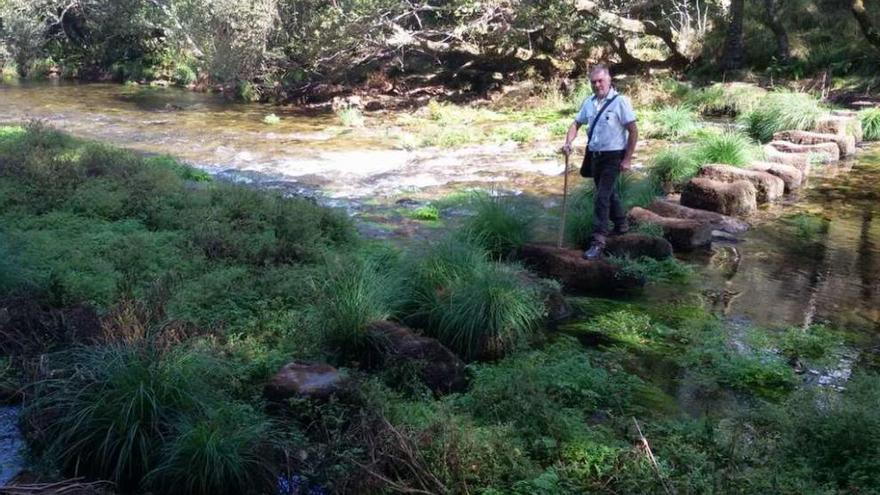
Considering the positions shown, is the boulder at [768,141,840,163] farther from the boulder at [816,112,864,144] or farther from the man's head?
the man's head

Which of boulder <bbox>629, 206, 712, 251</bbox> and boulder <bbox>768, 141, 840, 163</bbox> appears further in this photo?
boulder <bbox>768, 141, 840, 163</bbox>

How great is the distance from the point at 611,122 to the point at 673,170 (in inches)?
164

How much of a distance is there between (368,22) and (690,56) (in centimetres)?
943

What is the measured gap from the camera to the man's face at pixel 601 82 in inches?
294

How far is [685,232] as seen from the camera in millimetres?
8539

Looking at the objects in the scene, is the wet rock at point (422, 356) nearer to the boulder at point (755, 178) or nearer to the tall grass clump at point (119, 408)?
the tall grass clump at point (119, 408)

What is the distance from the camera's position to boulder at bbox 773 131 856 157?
13.9 m

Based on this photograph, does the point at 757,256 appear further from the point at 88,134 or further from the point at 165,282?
the point at 88,134

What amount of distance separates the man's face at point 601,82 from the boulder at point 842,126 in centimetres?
872

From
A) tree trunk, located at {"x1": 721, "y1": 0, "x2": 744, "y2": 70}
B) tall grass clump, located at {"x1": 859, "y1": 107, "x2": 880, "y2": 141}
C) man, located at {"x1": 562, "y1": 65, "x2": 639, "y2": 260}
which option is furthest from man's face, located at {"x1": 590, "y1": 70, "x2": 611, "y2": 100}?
tree trunk, located at {"x1": 721, "y1": 0, "x2": 744, "y2": 70}

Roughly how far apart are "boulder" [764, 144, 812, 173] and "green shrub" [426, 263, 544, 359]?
7.89 m

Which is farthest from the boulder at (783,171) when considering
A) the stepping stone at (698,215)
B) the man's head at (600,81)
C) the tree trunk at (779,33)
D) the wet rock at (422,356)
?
the tree trunk at (779,33)

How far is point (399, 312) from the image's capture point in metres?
5.91

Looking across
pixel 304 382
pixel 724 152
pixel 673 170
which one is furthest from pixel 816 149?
pixel 304 382
